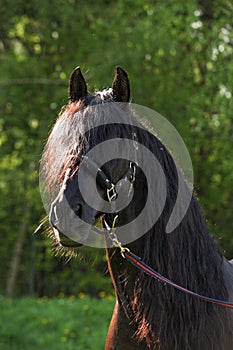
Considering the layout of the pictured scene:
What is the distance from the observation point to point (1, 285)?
12.5 m

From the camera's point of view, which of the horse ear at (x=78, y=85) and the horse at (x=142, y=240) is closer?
the horse at (x=142, y=240)

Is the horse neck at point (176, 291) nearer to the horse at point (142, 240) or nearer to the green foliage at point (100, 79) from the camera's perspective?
the horse at point (142, 240)

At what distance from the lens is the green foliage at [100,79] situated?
820cm

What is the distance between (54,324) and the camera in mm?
7637

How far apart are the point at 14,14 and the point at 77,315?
4.75m

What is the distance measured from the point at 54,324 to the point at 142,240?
5.00 m

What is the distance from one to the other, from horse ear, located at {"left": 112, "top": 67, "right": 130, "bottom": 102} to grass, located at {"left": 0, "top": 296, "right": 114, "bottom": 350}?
4.50m

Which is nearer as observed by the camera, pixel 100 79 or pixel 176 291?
pixel 176 291

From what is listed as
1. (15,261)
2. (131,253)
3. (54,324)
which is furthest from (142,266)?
(15,261)

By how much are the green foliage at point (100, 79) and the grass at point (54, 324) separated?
2.29 ft

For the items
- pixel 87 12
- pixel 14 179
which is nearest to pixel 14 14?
pixel 87 12

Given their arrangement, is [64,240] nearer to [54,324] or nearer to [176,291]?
[176,291]

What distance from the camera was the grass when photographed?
712cm

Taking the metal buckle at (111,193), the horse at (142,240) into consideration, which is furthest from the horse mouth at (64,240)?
the metal buckle at (111,193)
